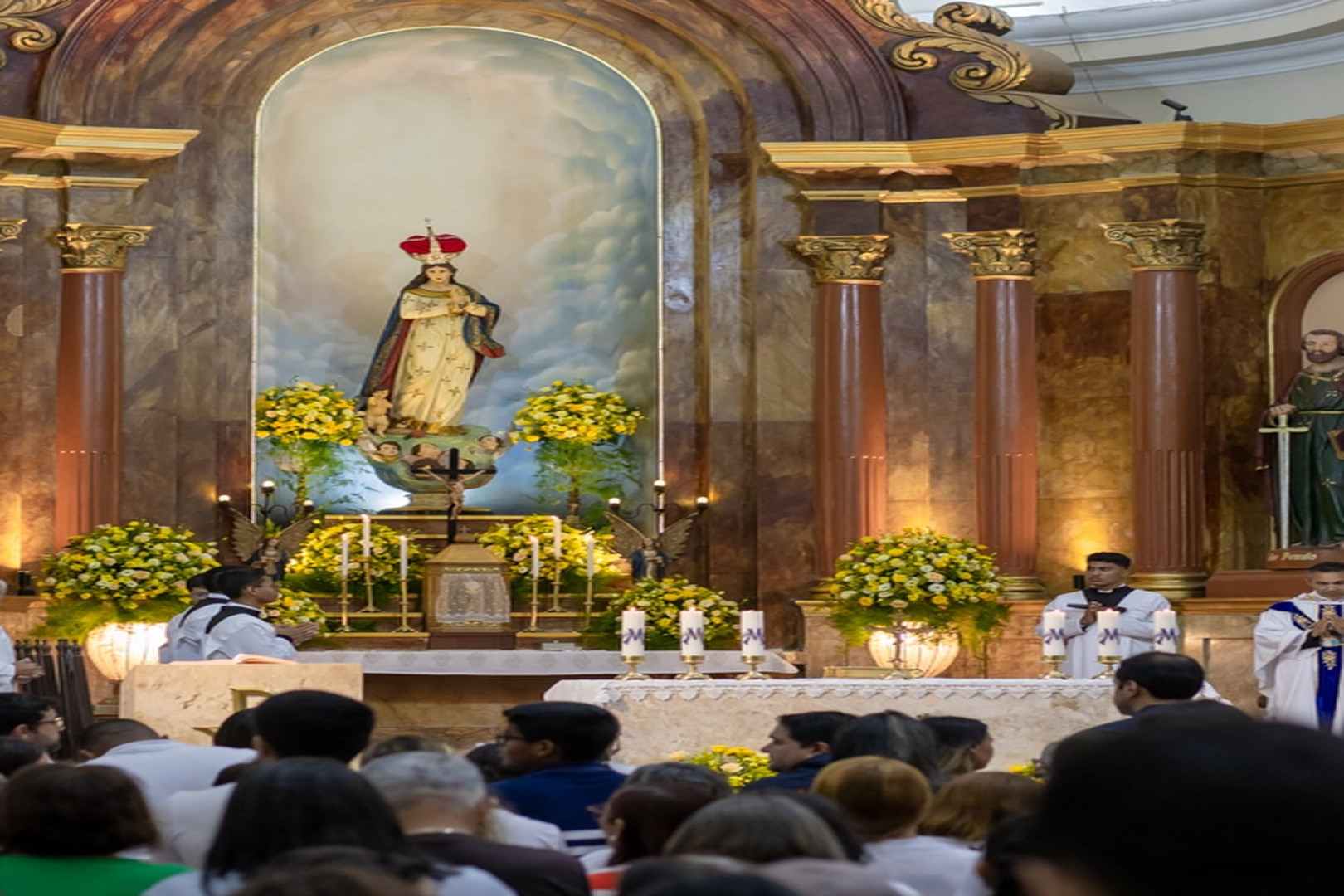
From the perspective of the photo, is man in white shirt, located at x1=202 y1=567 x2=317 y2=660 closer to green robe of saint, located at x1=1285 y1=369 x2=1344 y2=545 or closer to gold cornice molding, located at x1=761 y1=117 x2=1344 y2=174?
gold cornice molding, located at x1=761 y1=117 x2=1344 y2=174

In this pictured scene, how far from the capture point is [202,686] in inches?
418

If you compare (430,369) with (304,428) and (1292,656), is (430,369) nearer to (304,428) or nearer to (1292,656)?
(304,428)

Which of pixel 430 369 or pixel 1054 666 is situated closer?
pixel 1054 666

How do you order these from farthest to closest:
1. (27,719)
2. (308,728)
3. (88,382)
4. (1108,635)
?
1. (88,382)
2. (1108,635)
3. (27,719)
4. (308,728)

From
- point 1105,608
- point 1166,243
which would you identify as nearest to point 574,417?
point 1166,243

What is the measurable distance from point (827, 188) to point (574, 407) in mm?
2870

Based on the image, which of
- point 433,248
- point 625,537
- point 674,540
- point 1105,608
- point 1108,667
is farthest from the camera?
point 433,248

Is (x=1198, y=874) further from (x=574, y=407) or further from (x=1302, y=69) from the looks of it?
(x=1302, y=69)

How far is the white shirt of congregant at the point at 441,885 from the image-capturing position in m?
3.74

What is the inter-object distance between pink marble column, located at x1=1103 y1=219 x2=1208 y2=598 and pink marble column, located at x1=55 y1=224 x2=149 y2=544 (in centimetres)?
809

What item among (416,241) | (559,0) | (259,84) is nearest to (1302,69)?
(559,0)

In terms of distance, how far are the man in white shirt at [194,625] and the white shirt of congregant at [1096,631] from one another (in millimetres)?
5139

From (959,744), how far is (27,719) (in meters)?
3.32

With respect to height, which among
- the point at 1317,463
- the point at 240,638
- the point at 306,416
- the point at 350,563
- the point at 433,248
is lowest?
the point at 240,638
